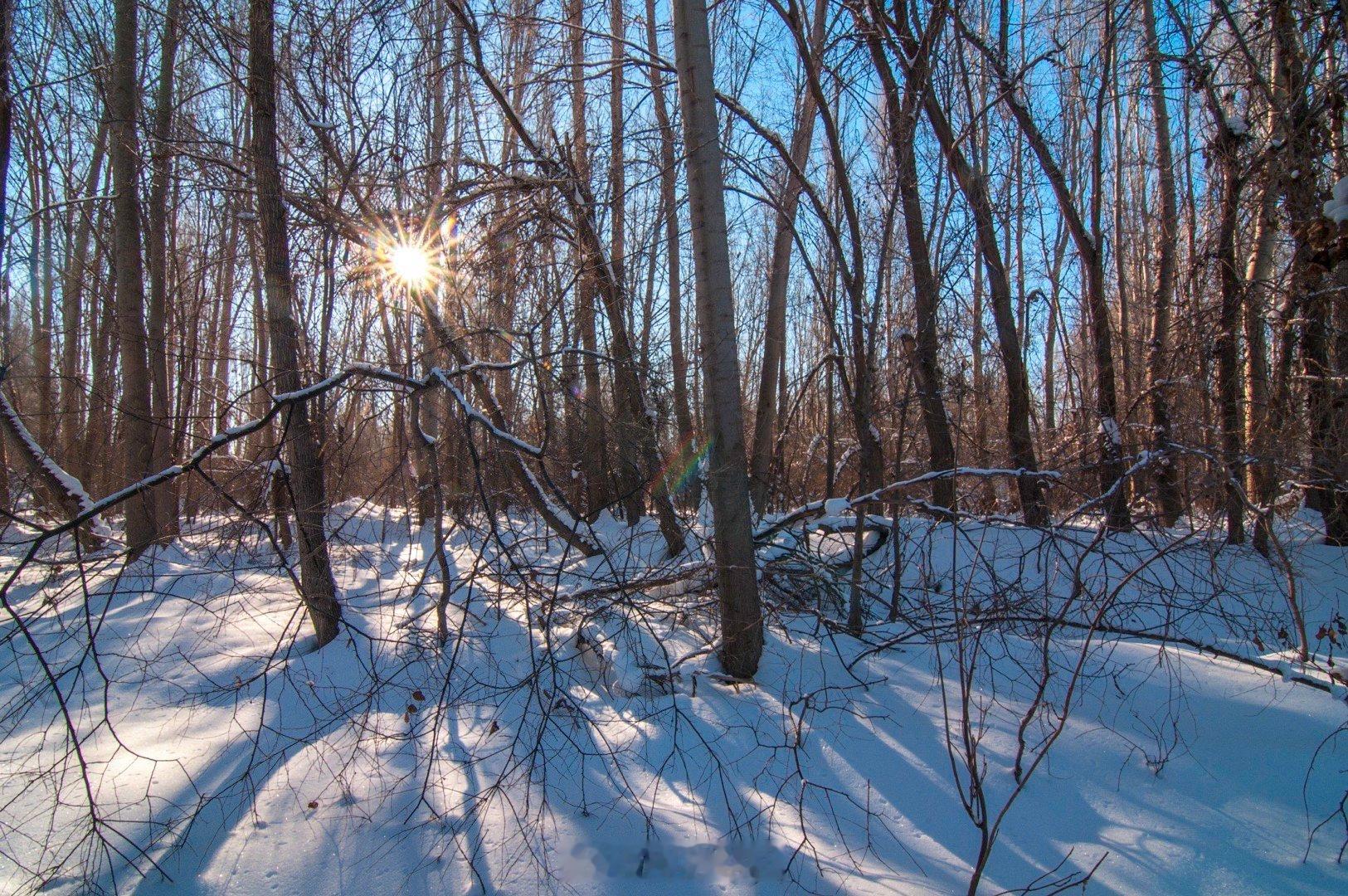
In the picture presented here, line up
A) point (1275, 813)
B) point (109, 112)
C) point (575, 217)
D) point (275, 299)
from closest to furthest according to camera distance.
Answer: point (1275, 813) < point (275, 299) < point (575, 217) < point (109, 112)

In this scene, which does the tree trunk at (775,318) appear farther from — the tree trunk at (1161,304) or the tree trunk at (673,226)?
the tree trunk at (1161,304)

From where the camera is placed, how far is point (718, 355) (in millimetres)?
3807

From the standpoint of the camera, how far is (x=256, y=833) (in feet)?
10.0

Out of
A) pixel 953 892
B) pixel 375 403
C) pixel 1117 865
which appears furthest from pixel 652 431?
pixel 1117 865

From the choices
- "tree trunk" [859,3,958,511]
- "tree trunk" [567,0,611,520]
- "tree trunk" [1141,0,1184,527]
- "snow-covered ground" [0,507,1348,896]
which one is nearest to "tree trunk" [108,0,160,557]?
"snow-covered ground" [0,507,1348,896]

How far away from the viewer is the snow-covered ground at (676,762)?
8.73ft

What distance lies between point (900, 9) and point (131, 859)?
6624mm

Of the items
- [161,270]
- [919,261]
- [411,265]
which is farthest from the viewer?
[161,270]

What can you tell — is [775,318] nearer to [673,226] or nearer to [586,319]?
[673,226]

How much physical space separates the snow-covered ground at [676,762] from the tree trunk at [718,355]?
0.41m

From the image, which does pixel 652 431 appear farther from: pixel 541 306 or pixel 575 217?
pixel 575 217

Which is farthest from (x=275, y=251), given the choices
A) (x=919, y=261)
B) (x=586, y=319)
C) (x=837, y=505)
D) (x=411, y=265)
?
(x=919, y=261)

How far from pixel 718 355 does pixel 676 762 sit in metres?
2.03

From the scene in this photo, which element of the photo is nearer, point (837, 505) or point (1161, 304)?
point (837, 505)
